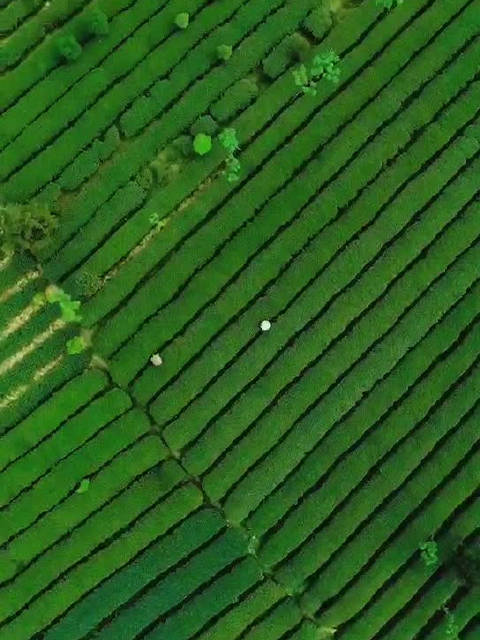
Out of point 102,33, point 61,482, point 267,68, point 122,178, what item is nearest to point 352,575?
point 61,482

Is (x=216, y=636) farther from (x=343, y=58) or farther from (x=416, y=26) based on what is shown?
(x=416, y=26)

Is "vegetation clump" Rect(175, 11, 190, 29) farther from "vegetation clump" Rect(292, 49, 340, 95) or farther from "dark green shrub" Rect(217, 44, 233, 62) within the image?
"vegetation clump" Rect(292, 49, 340, 95)

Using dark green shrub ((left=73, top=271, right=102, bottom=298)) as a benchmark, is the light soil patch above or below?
below

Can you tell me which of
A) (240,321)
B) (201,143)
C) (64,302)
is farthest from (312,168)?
(64,302)

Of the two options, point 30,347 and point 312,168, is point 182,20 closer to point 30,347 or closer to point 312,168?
point 312,168

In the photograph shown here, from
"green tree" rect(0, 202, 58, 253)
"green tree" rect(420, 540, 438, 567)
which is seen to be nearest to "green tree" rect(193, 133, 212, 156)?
"green tree" rect(0, 202, 58, 253)

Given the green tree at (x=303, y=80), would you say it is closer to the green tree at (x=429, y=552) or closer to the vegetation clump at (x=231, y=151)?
the vegetation clump at (x=231, y=151)

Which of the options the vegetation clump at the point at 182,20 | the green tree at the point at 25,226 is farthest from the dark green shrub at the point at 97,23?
the green tree at the point at 25,226
